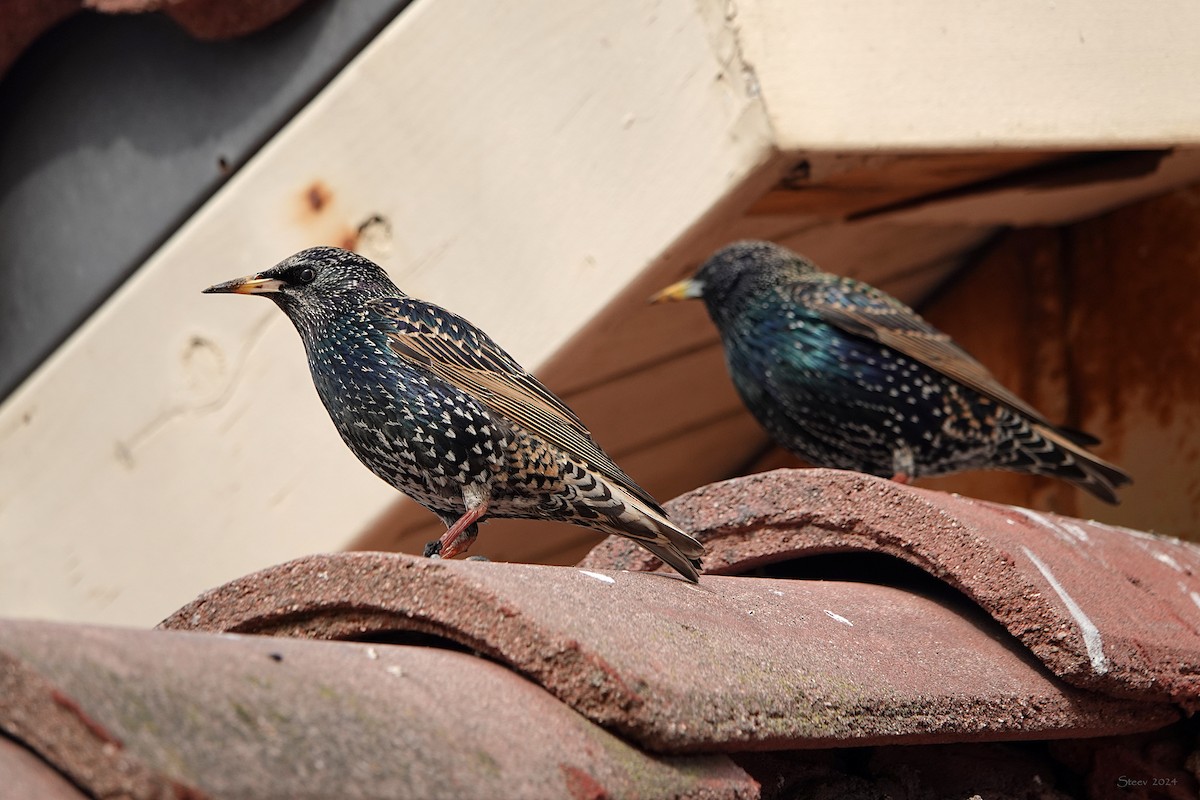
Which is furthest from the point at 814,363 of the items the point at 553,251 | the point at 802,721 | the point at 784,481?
the point at 802,721

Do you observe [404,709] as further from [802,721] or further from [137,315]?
[137,315]

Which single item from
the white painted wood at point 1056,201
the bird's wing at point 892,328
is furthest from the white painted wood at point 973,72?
the bird's wing at point 892,328

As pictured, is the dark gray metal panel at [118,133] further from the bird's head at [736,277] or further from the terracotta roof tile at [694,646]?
the terracotta roof tile at [694,646]

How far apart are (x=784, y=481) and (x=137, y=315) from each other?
199cm

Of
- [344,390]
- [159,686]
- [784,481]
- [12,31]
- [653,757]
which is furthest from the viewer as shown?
[12,31]

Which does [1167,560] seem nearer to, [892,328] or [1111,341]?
[892,328]

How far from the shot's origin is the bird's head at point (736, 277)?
12.3 ft

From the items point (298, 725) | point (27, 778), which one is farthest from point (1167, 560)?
point (27, 778)

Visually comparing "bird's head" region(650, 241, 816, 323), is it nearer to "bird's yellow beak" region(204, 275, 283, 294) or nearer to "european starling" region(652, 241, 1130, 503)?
"european starling" region(652, 241, 1130, 503)

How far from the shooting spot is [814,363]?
3.74 metres

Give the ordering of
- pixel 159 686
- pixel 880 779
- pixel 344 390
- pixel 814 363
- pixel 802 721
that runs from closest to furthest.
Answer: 1. pixel 159 686
2. pixel 802 721
3. pixel 880 779
4. pixel 344 390
5. pixel 814 363

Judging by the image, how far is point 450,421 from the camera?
2379mm

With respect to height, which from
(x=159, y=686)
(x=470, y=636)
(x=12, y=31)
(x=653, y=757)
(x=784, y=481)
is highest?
(x=12, y=31)

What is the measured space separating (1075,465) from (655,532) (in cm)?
205
